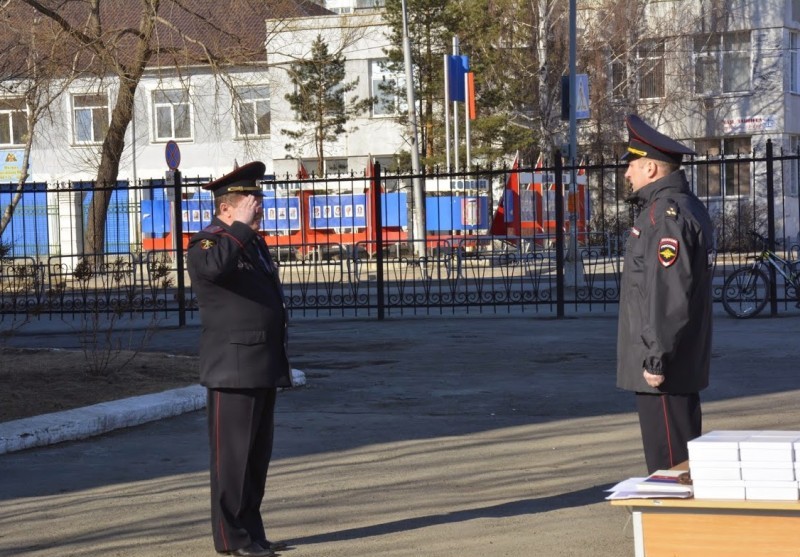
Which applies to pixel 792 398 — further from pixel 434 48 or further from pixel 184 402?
pixel 434 48

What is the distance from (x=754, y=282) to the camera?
17.4m

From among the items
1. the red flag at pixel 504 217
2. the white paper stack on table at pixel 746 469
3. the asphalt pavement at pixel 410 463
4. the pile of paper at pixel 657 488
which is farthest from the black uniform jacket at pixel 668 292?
the red flag at pixel 504 217

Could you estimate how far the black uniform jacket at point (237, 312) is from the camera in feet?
19.9

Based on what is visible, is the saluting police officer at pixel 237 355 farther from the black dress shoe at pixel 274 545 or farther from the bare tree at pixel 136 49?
the bare tree at pixel 136 49

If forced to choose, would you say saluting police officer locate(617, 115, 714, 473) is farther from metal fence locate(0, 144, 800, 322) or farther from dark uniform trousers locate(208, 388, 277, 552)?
metal fence locate(0, 144, 800, 322)

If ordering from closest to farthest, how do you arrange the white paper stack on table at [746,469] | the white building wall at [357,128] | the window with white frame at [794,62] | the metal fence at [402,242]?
the white paper stack on table at [746,469] → the metal fence at [402,242] → the window with white frame at [794,62] → the white building wall at [357,128]

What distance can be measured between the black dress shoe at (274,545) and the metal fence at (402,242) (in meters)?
7.33

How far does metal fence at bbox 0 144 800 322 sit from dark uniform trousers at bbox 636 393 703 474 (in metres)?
8.61

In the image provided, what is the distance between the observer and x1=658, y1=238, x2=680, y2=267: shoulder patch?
542 centimetres

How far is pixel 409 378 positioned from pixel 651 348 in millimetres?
7103

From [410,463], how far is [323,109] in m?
37.5

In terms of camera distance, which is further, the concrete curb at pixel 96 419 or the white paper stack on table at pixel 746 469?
the concrete curb at pixel 96 419

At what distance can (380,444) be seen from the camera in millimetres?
9102

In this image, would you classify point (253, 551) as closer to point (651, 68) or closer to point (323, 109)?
point (323, 109)
